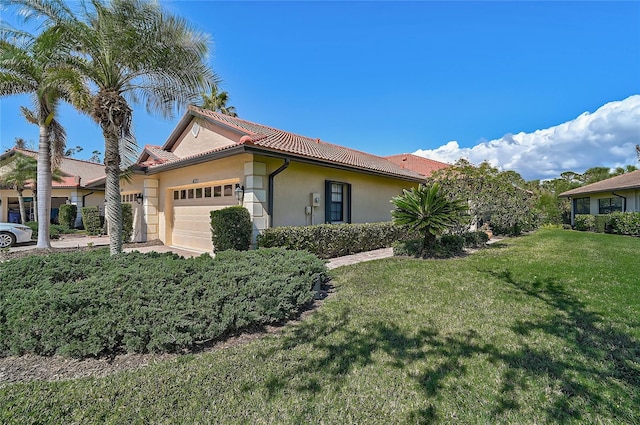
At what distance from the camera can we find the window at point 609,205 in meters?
20.6

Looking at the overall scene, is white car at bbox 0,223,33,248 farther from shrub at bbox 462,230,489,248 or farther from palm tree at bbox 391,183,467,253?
shrub at bbox 462,230,489,248

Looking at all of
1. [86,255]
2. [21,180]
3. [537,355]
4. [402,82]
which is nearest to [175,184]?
[86,255]

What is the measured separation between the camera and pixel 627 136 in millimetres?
27141

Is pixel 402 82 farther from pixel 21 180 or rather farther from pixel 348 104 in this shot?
pixel 21 180

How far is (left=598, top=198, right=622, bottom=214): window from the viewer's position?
20578 mm

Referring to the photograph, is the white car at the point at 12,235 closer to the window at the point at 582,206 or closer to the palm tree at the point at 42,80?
the palm tree at the point at 42,80

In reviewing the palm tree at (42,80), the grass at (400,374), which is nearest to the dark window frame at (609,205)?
the grass at (400,374)

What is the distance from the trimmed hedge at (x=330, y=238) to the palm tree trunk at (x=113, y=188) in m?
3.85

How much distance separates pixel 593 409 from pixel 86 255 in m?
7.84

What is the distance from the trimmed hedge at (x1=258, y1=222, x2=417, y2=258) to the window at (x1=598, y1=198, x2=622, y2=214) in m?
20.7

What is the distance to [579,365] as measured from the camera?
9.87ft

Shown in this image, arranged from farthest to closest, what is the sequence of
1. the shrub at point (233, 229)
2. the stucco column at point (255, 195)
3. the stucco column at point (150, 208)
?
the stucco column at point (150, 208), the stucco column at point (255, 195), the shrub at point (233, 229)

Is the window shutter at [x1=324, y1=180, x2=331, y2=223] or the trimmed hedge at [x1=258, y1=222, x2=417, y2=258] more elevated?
the window shutter at [x1=324, y1=180, x2=331, y2=223]

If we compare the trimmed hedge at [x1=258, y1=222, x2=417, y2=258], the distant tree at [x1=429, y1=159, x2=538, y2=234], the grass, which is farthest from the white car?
the distant tree at [x1=429, y1=159, x2=538, y2=234]
